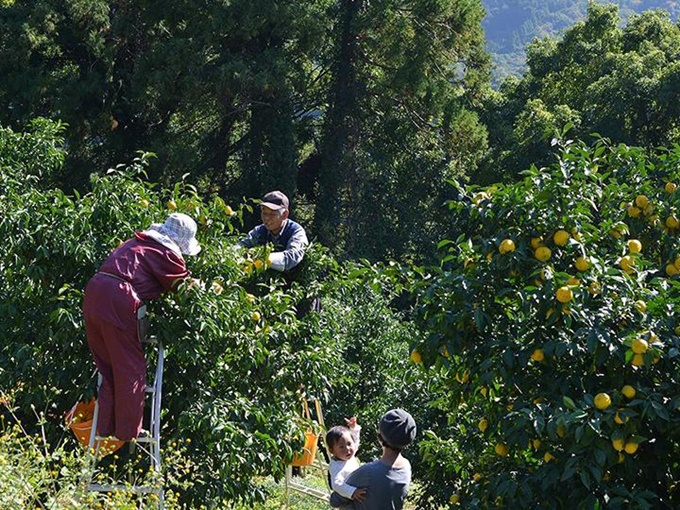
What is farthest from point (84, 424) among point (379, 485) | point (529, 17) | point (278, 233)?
point (529, 17)

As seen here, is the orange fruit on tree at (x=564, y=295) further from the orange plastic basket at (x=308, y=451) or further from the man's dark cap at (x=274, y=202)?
the man's dark cap at (x=274, y=202)

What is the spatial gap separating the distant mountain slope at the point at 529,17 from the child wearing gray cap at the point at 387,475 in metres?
128

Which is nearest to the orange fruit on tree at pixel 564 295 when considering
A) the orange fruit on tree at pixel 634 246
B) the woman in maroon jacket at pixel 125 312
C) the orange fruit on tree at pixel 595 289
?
the orange fruit on tree at pixel 595 289

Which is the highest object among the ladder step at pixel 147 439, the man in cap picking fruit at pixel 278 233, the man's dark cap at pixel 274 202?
the man's dark cap at pixel 274 202

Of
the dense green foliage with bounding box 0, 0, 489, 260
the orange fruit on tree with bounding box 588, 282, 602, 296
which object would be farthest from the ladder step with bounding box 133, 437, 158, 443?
the dense green foliage with bounding box 0, 0, 489, 260

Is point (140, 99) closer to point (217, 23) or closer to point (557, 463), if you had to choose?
point (217, 23)

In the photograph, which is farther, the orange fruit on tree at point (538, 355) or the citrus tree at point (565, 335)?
the orange fruit on tree at point (538, 355)

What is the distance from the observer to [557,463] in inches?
155

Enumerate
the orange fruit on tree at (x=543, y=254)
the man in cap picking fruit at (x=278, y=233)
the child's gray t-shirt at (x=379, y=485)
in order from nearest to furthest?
1. the orange fruit on tree at (x=543, y=254)
2. the child's gray t-shirt at (x=379, y=485)
3. the man in cap picking fruit at (x=278, y=233)

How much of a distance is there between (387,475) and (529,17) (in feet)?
492

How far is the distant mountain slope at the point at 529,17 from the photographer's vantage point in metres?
137

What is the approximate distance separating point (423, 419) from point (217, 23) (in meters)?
13.0

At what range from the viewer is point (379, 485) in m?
4.77

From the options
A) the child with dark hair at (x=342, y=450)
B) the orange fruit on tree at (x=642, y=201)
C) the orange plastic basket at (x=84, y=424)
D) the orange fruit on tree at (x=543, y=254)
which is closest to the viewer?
the orange fruit on tree at (x=543, y=254)
